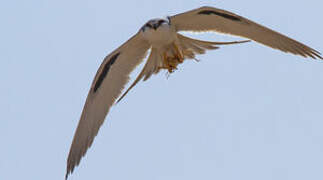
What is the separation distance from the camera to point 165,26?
12547 mm

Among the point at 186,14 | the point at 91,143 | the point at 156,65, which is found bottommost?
the point at 91,143

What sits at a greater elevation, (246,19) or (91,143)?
(246,19)

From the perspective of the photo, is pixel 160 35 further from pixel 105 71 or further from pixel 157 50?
pixel 105 71

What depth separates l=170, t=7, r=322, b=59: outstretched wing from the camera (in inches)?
502

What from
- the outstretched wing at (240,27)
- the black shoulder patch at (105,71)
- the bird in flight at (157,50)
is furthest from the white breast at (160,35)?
the black shoulder patch at (105,71)

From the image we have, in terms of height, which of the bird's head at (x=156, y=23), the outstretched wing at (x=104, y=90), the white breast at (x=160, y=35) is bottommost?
the outstretched wing at (x=104, y=90)

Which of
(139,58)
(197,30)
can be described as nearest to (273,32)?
(197,30)

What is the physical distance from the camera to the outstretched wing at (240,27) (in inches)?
502

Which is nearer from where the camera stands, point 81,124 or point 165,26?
point 165,26

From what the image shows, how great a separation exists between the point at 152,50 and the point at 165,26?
842mm

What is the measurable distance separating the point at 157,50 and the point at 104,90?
1146 millimetres

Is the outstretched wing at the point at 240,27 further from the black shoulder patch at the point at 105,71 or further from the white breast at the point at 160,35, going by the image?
the black shoulder patch at the point at 105,71

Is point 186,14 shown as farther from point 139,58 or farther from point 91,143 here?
point 91,143

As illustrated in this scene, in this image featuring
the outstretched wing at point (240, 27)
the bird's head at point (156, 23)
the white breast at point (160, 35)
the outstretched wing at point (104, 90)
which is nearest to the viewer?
the bird's head at point (156, 23)
